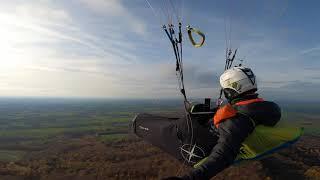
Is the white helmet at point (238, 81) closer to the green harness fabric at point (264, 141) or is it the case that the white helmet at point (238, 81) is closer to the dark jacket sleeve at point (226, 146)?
the green harness fabric at point (264, 141)

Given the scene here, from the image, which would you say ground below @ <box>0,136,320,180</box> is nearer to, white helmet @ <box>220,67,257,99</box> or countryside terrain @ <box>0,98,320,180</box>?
countryside terrain @ <box>0,98,320,180</box>

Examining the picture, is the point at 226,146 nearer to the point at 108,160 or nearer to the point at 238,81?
the point at 238,81

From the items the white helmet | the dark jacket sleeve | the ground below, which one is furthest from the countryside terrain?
the dark jacket sleeve

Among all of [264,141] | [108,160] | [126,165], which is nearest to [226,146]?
[264,141]

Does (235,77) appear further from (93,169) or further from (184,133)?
(93,169)

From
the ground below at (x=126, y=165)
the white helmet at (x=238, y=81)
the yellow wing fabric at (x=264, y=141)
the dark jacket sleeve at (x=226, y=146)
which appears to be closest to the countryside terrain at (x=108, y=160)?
the ground below at (x=126, y=165)

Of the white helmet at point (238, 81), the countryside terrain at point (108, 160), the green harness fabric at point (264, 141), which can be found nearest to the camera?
the green harness fabric at point (264, 141)

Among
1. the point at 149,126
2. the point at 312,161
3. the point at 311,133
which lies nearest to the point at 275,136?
the point at 149,126
